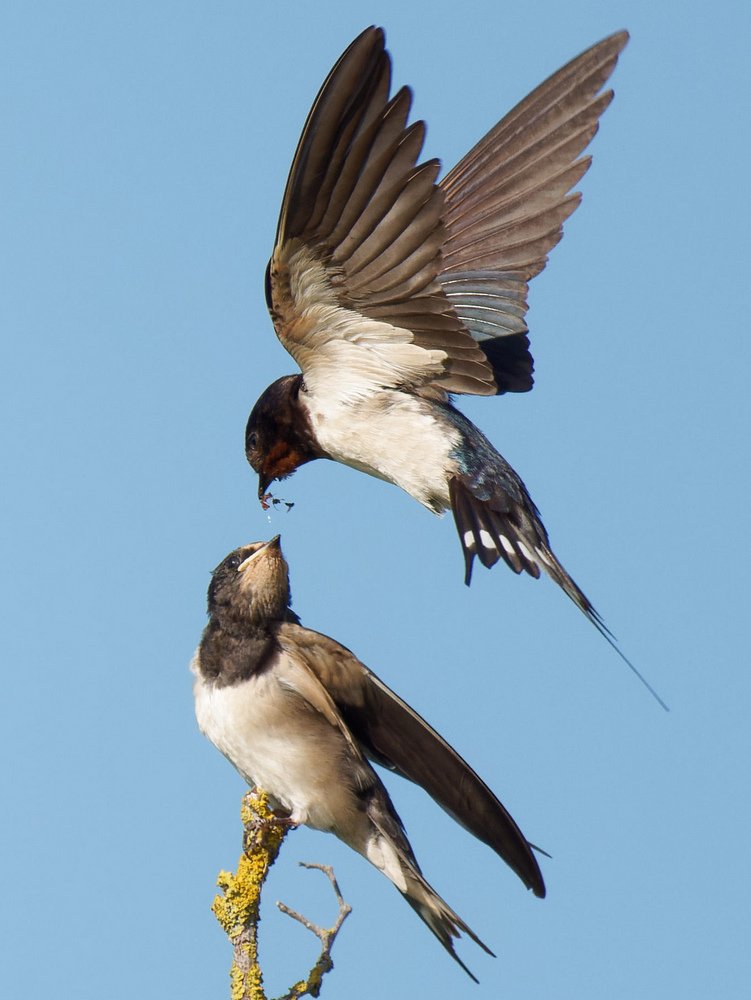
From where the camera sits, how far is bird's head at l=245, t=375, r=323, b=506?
5.00 meters

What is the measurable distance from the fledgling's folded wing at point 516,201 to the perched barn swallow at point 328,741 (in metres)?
1.73

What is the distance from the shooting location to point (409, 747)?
3895 mm

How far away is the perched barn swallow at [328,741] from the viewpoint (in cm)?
379

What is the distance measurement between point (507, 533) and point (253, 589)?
2.85 ft

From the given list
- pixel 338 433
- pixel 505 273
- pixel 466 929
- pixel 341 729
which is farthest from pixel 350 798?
pixel 505 273

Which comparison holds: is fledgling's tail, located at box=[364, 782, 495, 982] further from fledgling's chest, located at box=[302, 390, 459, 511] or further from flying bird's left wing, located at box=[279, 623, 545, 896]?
fledgling's chest, located at box=[302, 390, 459, 511]

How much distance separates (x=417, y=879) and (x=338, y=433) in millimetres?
1517

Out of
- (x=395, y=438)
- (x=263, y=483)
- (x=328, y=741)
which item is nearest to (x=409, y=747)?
(x=328, y=741)

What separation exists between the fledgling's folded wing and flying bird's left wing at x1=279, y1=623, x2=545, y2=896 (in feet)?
5.75

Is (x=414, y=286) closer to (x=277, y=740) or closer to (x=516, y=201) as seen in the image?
(x=516, y=201)

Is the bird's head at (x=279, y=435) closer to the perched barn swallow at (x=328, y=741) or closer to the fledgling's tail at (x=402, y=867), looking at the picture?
the perched barn swallow at (x=328, y=741)

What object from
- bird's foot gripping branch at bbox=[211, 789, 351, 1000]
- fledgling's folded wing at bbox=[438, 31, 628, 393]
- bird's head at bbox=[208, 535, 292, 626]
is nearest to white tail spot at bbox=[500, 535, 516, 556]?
bird's head at bbox=[208, 535, 292, 626]

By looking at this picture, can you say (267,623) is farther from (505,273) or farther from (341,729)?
(505,273)

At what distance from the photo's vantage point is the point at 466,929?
369cm
